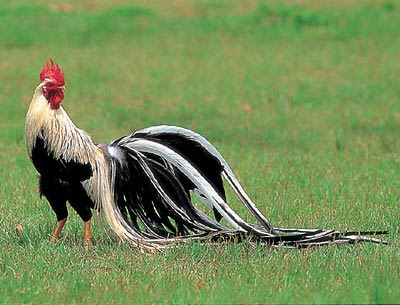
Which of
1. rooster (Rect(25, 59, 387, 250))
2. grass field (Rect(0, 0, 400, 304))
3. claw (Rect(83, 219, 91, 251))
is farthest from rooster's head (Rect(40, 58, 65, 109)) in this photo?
grass field (Rect(0, 0, 400, 304))

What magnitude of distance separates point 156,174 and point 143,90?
8.77m

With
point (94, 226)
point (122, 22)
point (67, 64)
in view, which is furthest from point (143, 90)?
point (94, 226)

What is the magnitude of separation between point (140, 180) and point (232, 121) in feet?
22.1

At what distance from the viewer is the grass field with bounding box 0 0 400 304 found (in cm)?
600

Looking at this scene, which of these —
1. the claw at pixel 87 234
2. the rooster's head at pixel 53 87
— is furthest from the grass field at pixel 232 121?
the rooster's head at pixel 53 87

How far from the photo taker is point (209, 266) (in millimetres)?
6352

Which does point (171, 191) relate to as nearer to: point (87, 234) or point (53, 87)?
point (87, 234)

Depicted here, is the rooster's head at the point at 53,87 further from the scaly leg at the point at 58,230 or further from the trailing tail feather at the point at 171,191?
the scaly leg at the point at 58,230

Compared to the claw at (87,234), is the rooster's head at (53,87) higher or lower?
higher

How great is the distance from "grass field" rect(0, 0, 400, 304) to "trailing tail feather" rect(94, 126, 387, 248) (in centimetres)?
12

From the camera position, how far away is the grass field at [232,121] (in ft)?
19.7

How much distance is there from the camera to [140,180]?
272 inches

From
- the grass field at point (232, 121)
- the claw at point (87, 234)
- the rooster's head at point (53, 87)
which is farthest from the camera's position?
the claw at point (87, 234)

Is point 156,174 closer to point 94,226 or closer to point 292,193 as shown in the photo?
point 94,226
